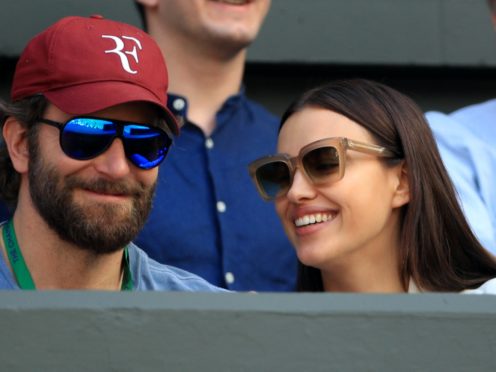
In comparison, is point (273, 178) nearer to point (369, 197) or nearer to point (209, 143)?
point (369, 197)

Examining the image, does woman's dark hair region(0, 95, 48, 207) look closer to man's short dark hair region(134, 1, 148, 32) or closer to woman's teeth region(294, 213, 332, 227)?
woman's teeth region(294, 213, 332, 227)

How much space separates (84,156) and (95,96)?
15cm

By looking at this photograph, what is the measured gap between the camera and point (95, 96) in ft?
9.32

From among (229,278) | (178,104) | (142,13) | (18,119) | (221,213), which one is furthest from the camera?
(142,13)

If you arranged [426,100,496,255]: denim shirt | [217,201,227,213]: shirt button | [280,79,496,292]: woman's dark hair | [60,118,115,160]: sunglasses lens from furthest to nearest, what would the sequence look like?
[217,201,227,213]: shirt button, [426,100,496,255]: denim shirt, [280,79,496,292]: woman's dark hair, [60,118,115,160]: sunglasses lens

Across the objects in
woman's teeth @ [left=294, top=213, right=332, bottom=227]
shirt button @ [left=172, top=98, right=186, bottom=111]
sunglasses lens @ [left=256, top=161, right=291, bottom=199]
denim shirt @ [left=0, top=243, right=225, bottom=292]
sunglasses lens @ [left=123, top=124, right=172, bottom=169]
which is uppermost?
sunglasses lens @ [left=123, top=124, right=172, bottom=169]

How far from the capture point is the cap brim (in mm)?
2822

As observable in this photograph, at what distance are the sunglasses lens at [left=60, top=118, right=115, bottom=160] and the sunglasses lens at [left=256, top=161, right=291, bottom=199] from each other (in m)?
0.49

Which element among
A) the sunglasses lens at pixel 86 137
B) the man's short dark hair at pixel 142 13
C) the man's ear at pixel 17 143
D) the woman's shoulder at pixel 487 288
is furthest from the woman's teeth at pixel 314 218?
the man's short dark hair at pixel 142 13

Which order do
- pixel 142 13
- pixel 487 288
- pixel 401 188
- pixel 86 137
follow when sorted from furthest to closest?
pixel 142 13
pixel 401 188
pixel 487 288
pixel 86 137

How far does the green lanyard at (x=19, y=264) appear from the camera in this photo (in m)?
2.84

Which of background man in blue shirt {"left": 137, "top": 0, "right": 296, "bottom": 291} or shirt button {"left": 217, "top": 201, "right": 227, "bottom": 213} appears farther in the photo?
shirt button {"left": 217, "top": 201, "right": 227, "bottom": 213}

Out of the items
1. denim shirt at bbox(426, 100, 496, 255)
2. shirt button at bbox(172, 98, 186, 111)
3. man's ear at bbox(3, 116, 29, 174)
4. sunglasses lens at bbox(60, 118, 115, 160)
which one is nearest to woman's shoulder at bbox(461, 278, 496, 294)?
denim shirt at bbox(426, 100, 496, 255)

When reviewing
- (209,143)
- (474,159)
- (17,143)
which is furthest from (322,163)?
(209,143)
